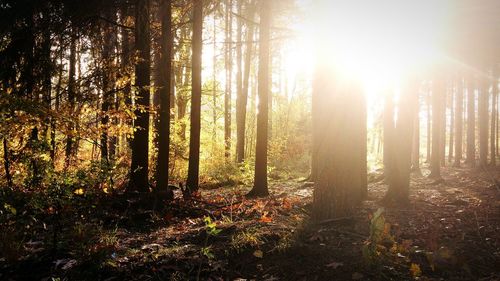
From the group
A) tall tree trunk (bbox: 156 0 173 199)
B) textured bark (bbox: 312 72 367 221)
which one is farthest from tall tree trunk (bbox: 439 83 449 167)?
textured bark (bbox: 312 72 367 221)

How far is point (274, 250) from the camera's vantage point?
548 centimetres

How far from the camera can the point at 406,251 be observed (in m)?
5.07

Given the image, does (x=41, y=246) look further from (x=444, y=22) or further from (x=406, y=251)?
(x=444, y=22)

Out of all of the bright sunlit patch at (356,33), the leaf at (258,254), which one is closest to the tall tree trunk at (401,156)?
the bright sunlit patch at (356,33)

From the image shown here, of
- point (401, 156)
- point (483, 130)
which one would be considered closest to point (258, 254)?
point (401, 156)

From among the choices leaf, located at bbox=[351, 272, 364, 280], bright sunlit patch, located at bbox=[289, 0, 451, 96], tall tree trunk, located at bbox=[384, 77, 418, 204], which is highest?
bright sunlit patch, located at bbox=[289, 0, 451, 96]

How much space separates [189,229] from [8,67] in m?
4.77

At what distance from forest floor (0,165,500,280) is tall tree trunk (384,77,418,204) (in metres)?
1.26

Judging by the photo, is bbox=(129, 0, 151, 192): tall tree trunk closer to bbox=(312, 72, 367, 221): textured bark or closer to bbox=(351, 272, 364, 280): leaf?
bbox=(312, 72, 367, 221): textured bark

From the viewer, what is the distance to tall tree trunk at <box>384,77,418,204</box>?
29.7 ft

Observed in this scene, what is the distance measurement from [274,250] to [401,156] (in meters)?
5.13

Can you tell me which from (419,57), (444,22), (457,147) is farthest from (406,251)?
(457,147)

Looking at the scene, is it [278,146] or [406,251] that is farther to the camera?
[278,146]

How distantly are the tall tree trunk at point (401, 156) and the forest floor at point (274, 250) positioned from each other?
1.26 meters
